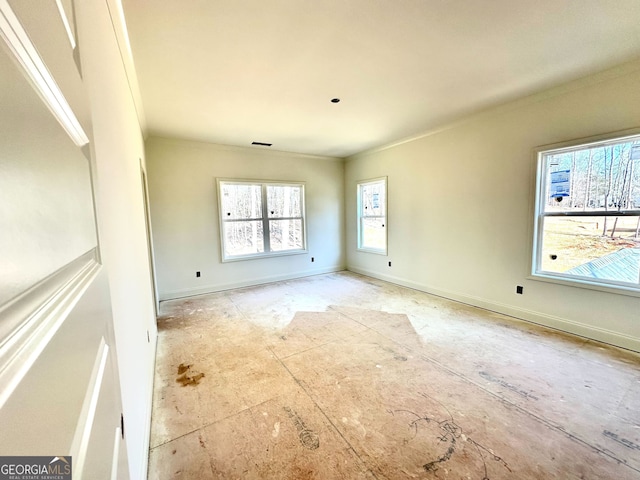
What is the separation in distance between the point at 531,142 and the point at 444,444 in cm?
332

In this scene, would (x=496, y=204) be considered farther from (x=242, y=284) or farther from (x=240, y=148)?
(x=242, y=284)

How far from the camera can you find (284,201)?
5672 millimetres

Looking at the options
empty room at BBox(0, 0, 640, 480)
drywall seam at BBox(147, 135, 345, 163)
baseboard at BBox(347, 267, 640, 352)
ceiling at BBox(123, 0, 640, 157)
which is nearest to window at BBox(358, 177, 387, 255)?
empty room at BBox(0, 0, 640, 480)

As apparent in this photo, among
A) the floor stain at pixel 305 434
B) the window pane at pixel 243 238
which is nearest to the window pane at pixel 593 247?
the floor stain at pixel 305 434

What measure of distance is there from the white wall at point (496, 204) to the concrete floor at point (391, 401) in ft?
1.10

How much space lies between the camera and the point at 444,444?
1678 millimetres

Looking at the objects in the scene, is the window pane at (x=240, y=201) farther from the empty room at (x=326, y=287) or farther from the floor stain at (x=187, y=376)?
the floor stain at (x=187, y=376)

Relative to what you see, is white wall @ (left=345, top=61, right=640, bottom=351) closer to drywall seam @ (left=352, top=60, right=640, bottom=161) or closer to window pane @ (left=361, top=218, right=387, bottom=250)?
drywall seam @ (left=352, top=60, right=640, bottom=161)

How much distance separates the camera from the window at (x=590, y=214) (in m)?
2.65

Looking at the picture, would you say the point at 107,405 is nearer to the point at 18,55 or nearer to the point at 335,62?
the point at 18,55

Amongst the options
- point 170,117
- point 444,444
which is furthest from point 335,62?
point 444,444

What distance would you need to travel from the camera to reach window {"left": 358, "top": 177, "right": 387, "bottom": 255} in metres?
5.47

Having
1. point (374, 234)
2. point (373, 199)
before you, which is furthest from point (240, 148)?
point (374, 234)

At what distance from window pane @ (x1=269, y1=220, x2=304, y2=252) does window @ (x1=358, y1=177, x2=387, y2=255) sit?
1.35 metres
